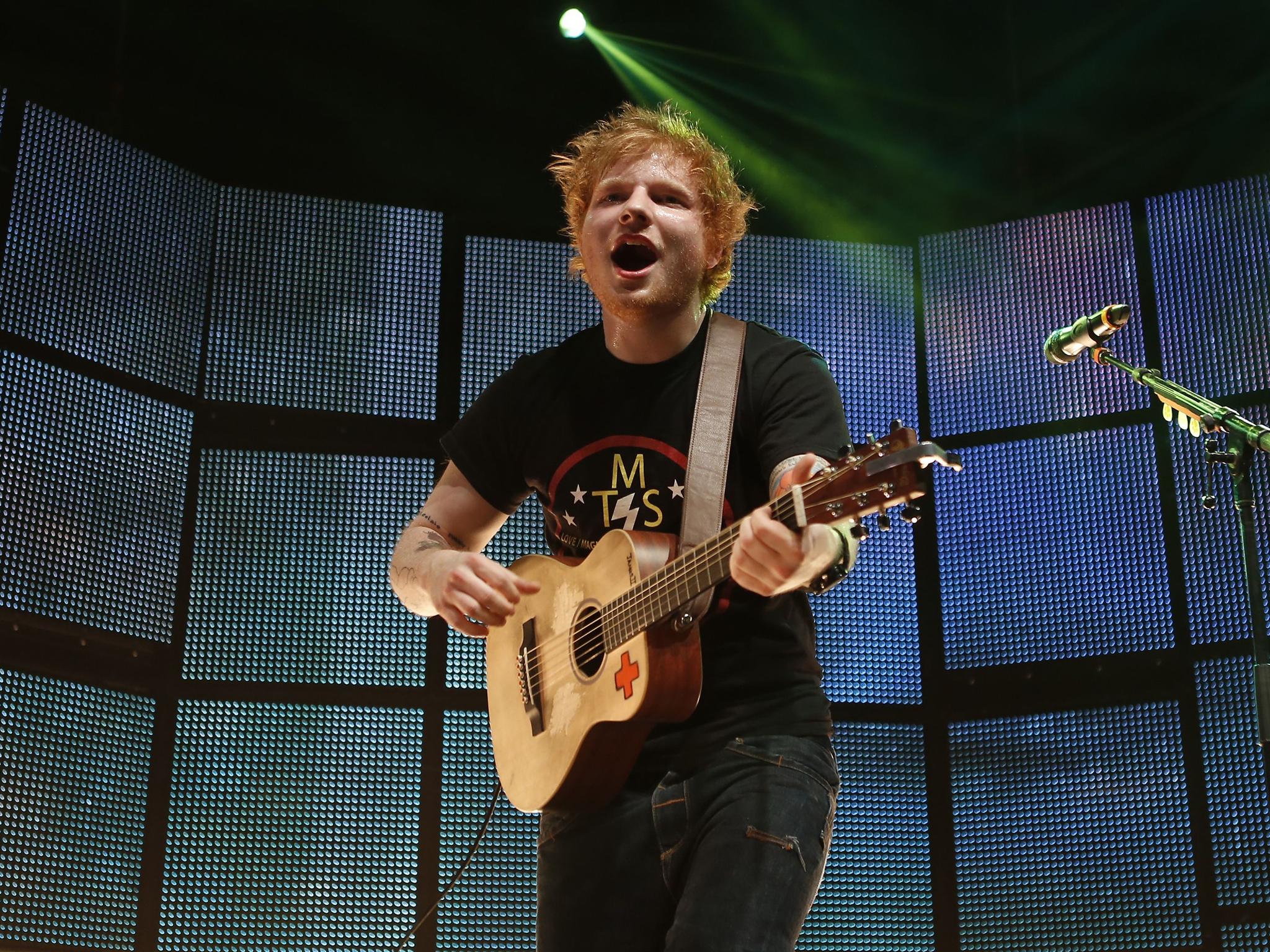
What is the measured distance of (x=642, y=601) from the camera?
7.91 feet

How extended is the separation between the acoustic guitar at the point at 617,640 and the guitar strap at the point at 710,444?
0.06 metres

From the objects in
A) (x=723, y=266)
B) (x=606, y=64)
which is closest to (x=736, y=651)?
(x=723, y=266)

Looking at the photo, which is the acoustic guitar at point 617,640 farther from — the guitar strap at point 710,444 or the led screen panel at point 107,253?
the led screen panel at point 107,253

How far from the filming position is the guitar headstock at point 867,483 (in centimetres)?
206

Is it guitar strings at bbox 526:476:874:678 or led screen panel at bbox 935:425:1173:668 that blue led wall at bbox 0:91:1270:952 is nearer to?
led screen panel at bbox 935:425:1173:668

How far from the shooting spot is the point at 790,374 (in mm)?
2641

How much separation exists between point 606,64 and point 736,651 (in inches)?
168

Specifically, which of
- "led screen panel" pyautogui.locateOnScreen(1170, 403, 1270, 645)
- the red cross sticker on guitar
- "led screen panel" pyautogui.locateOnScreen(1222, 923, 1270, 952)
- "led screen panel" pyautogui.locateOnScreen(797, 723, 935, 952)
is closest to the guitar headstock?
the red cross sticker on guitar

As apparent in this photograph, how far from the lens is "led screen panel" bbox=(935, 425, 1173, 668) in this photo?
17.9 ft

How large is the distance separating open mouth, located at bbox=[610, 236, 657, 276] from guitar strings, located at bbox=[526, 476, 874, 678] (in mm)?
802

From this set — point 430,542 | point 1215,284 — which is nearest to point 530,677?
point 430,542

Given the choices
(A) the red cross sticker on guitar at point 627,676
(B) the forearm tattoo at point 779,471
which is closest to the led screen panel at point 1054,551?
(B) the forearm tattoo at point 779,471

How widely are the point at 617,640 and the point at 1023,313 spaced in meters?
4.12

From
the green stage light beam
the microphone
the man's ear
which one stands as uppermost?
the green stage light beam
